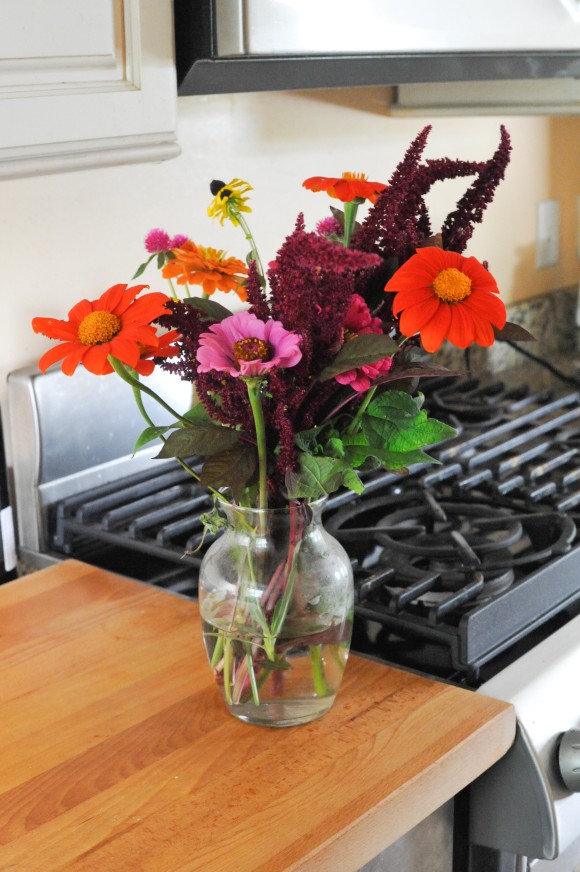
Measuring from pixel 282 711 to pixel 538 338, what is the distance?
4.62 ft

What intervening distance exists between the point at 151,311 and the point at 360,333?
0.46ft

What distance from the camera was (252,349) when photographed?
2.25 ft

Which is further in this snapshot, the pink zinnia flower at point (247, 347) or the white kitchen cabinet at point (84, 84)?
the white kitchen cabinet at point (84, 84)

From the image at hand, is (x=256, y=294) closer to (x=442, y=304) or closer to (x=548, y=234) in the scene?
Answer: (x=442, y=304)

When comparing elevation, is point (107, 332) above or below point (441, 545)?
above

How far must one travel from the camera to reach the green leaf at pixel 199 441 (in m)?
0.74

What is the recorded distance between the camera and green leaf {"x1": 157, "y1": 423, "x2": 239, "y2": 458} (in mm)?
740

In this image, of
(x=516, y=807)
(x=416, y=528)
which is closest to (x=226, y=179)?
(x=416, y=528)

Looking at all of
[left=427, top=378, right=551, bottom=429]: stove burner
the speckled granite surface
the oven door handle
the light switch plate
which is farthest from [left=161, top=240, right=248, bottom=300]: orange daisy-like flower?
the light switch plate

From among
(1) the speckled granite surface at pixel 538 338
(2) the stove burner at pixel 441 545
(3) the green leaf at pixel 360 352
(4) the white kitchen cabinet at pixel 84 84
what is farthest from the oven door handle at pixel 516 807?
(1) the speckled granite surface at pixel 538 338

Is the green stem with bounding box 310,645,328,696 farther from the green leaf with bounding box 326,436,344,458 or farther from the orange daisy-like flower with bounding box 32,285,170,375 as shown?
the orange daisy-like flower with bounding box 32,285,170,375

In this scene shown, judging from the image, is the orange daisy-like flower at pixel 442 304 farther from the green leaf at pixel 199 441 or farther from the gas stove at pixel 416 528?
the gas stove at pixel 416 528

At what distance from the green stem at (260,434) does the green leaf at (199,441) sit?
2cm

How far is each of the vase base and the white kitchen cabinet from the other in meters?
0.46
